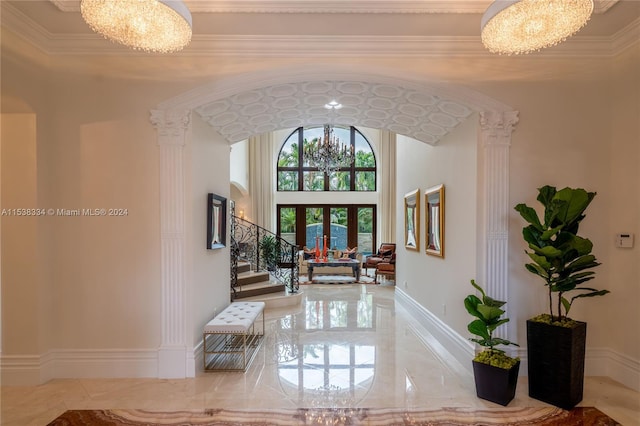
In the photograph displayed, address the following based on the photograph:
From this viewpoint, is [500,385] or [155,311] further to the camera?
[155,311]

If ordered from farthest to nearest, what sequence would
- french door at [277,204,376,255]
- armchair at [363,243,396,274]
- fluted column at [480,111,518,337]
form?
french door at [277,204,376,255]
armchair at [363,243,396,274]
fluted column at [480,111,518,337]

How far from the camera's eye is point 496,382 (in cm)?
309

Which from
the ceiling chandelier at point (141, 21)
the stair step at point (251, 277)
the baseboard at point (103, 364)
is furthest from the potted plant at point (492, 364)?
the stair step at point (251, 277)

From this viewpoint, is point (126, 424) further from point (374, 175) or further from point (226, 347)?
point (374, 175)

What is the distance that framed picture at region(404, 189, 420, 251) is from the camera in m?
5.89

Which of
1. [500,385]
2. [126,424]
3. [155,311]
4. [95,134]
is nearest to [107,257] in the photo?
[155,311]

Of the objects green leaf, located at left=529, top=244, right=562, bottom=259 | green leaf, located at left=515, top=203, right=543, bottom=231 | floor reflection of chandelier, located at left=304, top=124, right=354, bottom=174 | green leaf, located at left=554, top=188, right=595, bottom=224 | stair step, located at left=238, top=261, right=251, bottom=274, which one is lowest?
stair step, located at left=238, top=261, right=251, bottom=274

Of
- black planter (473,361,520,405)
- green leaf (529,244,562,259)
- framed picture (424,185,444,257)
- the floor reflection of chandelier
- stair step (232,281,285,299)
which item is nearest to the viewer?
green leaf (529,244,562,259)

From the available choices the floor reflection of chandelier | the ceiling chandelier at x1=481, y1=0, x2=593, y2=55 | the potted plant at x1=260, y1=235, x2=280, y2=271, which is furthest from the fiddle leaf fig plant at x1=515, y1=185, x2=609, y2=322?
the floor reflection of chandelier

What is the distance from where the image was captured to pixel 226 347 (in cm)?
437

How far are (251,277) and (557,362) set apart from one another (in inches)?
206

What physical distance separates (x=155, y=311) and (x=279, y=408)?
1595 mm

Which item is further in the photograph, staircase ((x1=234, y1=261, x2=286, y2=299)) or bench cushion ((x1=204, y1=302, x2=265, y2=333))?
staircase ((x1=234, y1=261, x2=286, y2=299))

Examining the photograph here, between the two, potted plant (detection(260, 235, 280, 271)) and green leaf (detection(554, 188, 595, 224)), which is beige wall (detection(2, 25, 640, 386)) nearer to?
green leaf (detection(554, 188, 595, 224))
